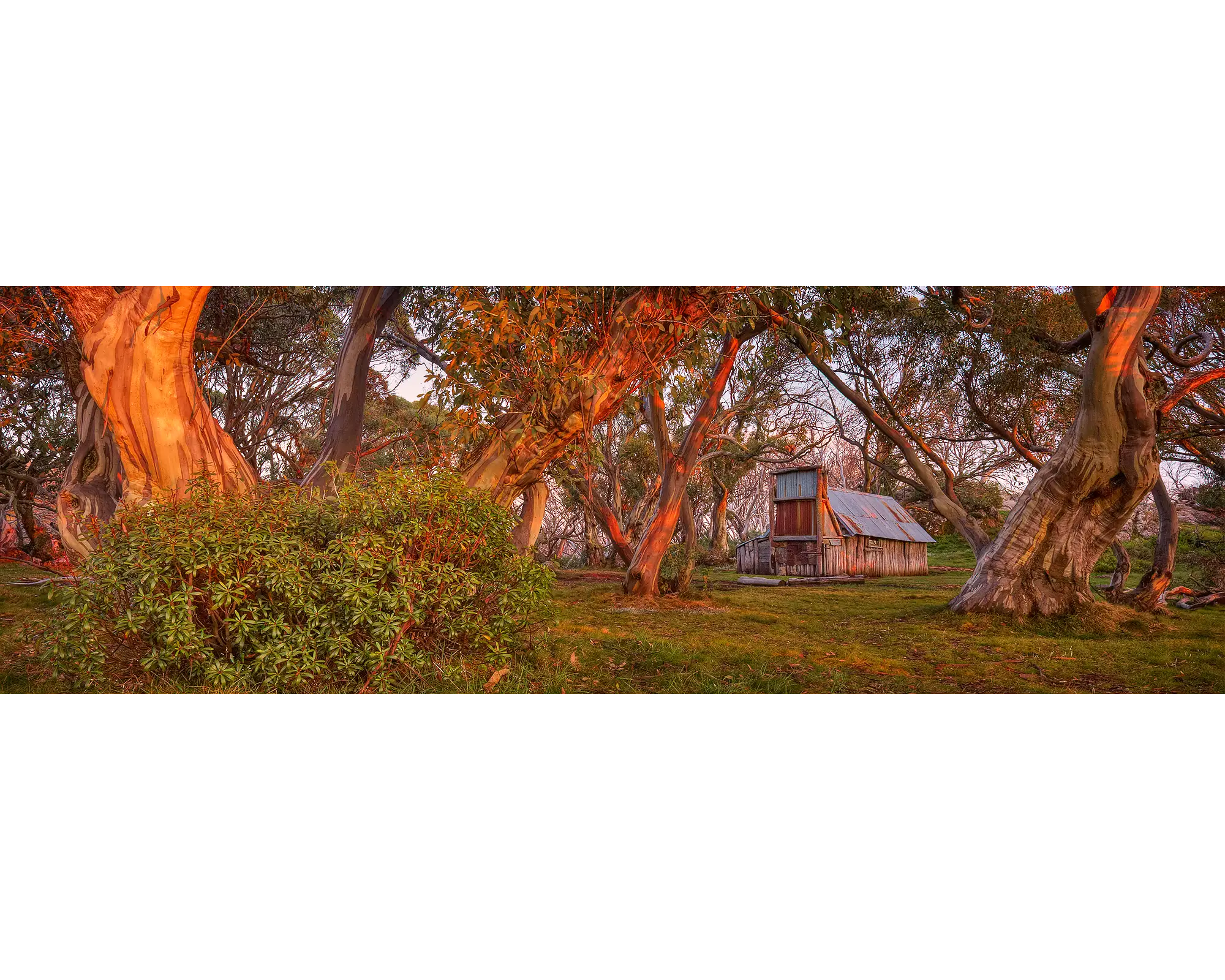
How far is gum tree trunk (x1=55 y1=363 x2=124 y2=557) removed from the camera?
16.0 feet

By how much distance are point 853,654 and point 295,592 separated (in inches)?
131

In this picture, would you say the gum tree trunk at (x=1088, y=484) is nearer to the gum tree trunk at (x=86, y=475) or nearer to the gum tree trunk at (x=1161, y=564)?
the gum tree trunk at (x=1161, y=564)

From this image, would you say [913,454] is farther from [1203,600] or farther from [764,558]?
[1203,600]

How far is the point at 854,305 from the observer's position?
5.55 m

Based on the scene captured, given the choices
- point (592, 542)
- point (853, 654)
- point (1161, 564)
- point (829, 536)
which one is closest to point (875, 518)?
point (829, 536)

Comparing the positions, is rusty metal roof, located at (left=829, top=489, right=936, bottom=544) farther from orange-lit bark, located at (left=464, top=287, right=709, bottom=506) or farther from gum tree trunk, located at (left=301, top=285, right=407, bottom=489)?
gum tree trunk, located at (left=301, top=285, right=407, bottom=489)

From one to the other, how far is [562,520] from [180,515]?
293 centimetres

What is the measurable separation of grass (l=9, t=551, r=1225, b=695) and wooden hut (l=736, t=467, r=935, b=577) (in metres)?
0.43

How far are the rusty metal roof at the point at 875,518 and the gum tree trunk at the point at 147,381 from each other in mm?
4441

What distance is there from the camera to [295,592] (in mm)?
4082

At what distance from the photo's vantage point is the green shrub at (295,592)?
4.06m

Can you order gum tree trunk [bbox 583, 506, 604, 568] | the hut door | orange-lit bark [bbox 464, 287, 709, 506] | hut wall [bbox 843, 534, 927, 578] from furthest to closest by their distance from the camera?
gum tree trunk [bbox 583, 506, 604, 568]
the hut door
hut wall [bbox 843, 534, 927, 578]
orange-lit bark [bbox 464, 287, 709, 506]

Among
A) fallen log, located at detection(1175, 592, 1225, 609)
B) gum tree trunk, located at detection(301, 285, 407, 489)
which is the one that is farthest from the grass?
gum tree trunk, located at detection(301, 285, 407, 489)
